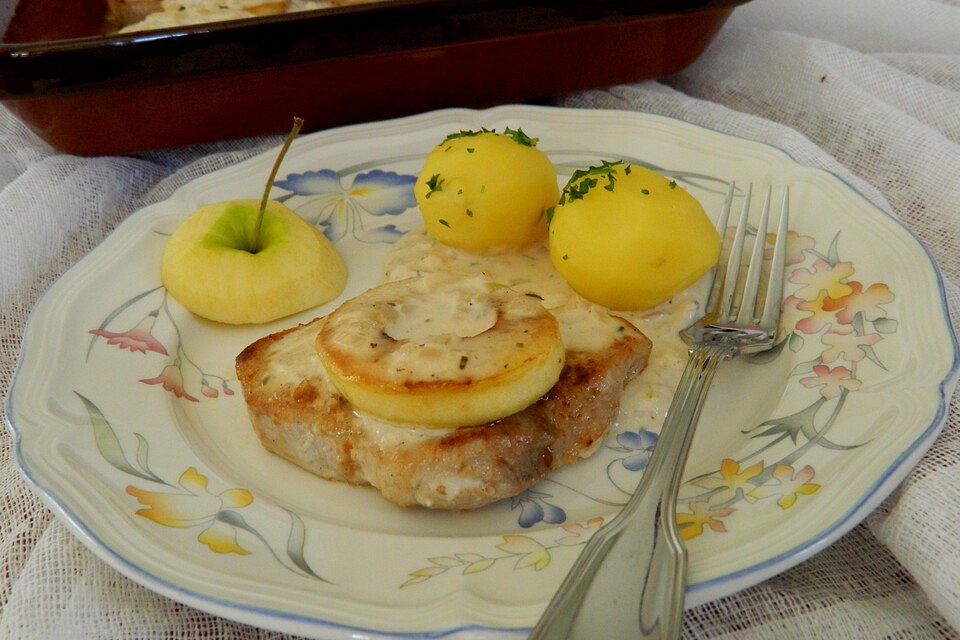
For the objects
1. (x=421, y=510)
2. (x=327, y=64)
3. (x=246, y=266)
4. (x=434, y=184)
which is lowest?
(x=421, y=510)

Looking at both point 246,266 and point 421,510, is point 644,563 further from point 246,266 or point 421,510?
point 246,266

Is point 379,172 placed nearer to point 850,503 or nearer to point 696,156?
point 696,156

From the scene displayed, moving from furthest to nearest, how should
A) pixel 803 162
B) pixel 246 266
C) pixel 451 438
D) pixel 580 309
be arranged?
pixel 803 162 < pixel 246 266 < pixel 580 309 < pixel 451 438

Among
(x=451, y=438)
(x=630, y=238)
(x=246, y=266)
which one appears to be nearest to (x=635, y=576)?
(x=451, y=438)

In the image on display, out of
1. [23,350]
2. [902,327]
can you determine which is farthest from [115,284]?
[902,327]

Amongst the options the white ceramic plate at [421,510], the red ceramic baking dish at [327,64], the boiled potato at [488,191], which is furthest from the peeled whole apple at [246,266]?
the red ceramic baking dish at [327,64]

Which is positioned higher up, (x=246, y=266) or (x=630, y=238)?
(x=630, y=238)

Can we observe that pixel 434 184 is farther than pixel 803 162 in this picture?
No
